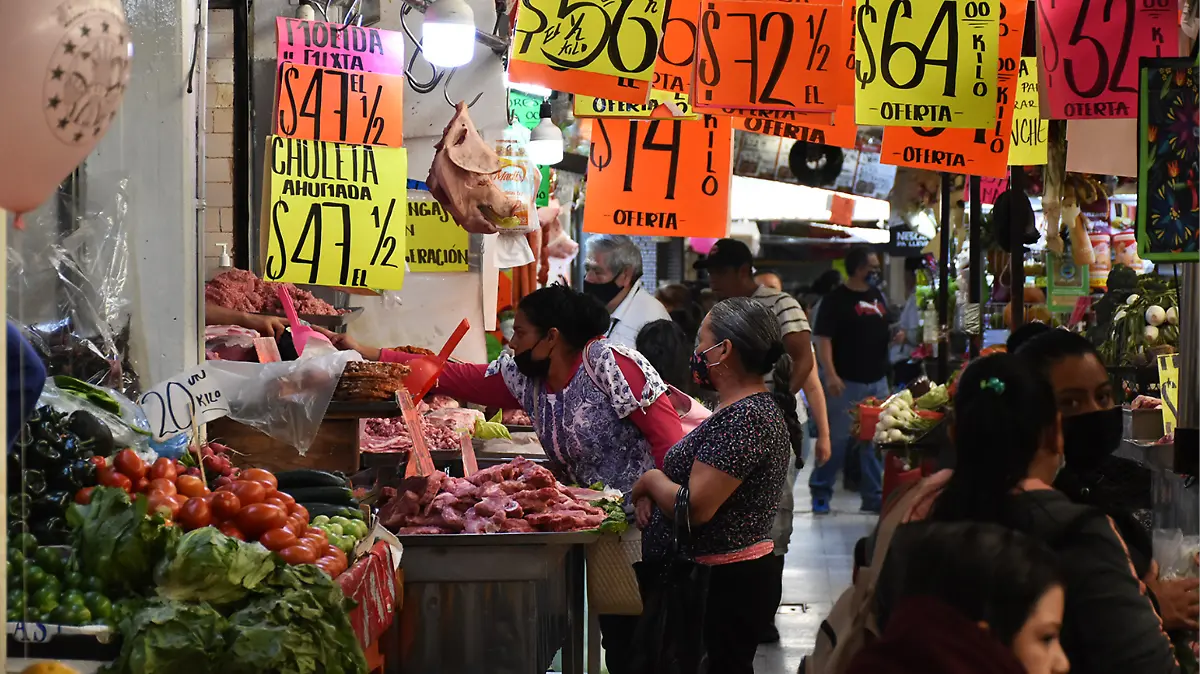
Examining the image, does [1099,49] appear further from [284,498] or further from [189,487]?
[189,487]

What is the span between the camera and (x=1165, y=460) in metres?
5.02

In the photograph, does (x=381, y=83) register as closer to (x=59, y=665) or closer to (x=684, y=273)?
(x=59, y=665)

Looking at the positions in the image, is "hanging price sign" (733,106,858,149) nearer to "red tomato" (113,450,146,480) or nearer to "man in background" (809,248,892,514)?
"red tomato" (113,450,146,480)

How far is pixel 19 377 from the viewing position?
11.3ft

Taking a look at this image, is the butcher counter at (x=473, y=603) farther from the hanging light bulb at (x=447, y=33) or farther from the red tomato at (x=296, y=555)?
the hanging light bulb at (x=447, y=33)

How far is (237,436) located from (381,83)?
2271 millimetres

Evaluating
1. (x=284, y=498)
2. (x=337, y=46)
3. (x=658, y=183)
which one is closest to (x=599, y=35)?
(x=337, y=46)

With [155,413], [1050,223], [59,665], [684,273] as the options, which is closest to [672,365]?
[1050,223]

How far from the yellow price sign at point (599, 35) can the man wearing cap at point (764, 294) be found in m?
2.20

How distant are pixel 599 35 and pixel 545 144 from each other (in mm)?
3564

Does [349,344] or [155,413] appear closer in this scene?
[155,413]

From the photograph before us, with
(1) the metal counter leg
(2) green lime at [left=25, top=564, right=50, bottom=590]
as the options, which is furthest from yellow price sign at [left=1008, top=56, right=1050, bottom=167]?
(2) green lime at [left=25, top=564, right=50, bottom=590]

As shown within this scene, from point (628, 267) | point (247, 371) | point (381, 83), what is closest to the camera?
point (247, 371)

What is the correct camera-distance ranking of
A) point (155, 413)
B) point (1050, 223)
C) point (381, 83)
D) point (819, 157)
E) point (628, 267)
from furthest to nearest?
point (819, 157) < point (628, 267) < point (1050, 223) < point (381, 83) < point (155, 413)
